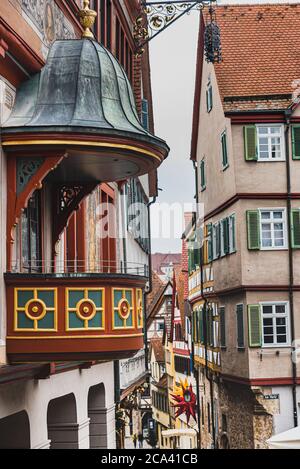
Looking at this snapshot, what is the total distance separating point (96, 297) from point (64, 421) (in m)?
4.18

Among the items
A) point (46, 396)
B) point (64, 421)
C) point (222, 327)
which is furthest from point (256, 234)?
point (46, 396)

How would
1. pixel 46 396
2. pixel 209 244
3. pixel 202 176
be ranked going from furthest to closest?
pixel 202 176, pixel 209 244, pixel 46 396

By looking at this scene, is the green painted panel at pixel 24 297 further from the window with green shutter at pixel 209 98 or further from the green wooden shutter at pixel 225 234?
the window with green shutter at pixel 209 98

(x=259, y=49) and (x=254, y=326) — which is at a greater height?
(x=259, y=49)

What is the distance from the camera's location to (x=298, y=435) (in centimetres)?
1809

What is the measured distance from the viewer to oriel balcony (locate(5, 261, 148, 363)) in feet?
32.0

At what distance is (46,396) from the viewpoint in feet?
38.9

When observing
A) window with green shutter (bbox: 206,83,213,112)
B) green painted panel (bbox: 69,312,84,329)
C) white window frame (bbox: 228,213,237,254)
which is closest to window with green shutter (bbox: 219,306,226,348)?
white window frame (bbox: 228,213,237,254)

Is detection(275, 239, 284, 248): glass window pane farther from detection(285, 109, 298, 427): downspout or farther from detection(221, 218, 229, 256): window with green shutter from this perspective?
detection(221, 218, 229, 256): window with green shutter

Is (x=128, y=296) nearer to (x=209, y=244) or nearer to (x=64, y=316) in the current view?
(x=64, y=316)

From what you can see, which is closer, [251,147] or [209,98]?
[251,147]

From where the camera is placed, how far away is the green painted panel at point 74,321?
32.7 feet
